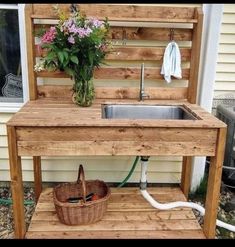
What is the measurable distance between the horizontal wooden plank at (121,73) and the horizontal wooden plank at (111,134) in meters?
0.77

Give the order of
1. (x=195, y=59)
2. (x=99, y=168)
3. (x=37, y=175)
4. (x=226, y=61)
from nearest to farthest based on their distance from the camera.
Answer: (x=195, y=59), (x=37, y=175), (x=99, y=168), (x=226, y=61)

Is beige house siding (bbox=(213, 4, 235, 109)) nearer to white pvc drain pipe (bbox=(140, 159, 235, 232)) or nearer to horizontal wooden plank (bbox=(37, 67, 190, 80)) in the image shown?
horizontal wooden plank (bbox=(37, 67, 190, 80))

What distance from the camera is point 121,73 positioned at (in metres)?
2.55

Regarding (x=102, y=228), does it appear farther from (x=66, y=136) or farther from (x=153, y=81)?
(x=153, y=81)

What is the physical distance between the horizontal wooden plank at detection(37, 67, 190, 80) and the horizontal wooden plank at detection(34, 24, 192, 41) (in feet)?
0.84

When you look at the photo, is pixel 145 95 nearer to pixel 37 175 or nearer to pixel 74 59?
pixel 74 59

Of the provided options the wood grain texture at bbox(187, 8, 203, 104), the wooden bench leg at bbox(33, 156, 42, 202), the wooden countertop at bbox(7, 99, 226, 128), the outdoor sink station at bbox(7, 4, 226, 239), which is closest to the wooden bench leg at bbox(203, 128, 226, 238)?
the outdoor sink station at bbox(7, 4, 226, 239)

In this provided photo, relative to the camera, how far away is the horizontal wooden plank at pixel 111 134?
1.91 metres

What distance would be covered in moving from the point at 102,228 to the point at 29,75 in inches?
52.6

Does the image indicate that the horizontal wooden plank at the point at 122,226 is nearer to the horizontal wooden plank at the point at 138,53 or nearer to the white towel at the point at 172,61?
the white towel at the point at 172,61

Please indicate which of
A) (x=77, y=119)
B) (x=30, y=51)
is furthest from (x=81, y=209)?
(x=30, y=51)

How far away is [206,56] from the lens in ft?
8.43

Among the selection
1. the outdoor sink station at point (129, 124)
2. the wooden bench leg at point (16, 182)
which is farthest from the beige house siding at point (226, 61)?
the wooden bench leg at point (16, 182)

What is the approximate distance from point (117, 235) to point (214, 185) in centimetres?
77
